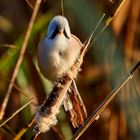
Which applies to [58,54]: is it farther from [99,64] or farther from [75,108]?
[99,64]

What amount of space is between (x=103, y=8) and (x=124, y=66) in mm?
194

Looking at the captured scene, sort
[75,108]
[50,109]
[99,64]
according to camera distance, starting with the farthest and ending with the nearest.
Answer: [99,64] < [75,108] < [50,109]

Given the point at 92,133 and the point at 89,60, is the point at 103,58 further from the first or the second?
the point at 92,133

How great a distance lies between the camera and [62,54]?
0.98 meters

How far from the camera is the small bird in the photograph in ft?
3.00

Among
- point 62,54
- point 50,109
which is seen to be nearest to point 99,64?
point 62,54

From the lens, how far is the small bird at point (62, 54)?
3.00 feet

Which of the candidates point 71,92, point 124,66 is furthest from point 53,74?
point 124,66

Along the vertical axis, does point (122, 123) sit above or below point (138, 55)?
below

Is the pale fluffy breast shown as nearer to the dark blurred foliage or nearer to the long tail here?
the long tail

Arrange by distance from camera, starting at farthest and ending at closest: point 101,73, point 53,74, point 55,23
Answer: point 101,73 < point 53,74 < point 55,23

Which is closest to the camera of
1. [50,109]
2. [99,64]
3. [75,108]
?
[50,109]

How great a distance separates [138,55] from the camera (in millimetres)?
1526

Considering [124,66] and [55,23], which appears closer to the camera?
[55,23]
